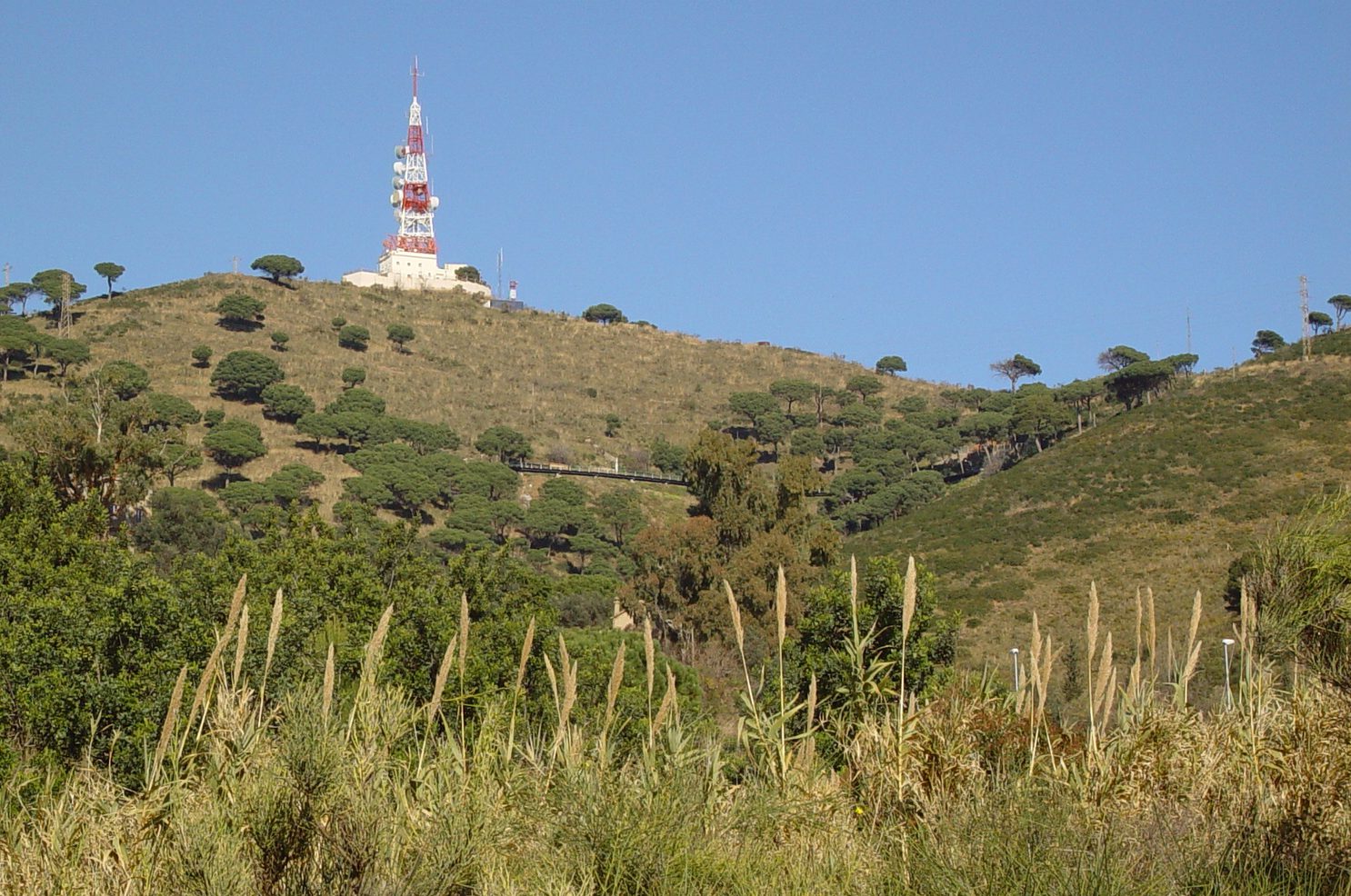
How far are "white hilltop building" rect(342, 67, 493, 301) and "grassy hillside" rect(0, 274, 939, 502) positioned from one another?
3.62 metres

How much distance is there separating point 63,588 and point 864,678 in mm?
12638

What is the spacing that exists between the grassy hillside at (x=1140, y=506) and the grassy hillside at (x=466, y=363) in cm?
2045

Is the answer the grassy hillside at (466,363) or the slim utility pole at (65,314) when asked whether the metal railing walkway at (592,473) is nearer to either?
the grassy hillside at (466,363)

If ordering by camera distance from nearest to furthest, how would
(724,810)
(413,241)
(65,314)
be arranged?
(724,810), (65,314), (413,241)

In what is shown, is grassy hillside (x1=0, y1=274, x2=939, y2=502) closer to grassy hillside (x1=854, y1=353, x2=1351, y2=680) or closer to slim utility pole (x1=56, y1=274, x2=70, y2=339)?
slim utility pole (x1=56, y1=274, x2=70, y2=339)

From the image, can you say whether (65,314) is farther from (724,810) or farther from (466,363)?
(724,810)

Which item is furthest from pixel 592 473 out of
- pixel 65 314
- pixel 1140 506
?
pixel 65 314

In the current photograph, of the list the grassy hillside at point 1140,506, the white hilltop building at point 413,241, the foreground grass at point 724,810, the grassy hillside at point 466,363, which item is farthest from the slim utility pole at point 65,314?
the foreground grass at point 724,810

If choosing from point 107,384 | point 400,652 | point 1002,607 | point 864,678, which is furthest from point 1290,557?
point 107,384

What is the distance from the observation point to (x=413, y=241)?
9956 centimetres

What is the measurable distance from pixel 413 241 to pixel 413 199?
3160mm

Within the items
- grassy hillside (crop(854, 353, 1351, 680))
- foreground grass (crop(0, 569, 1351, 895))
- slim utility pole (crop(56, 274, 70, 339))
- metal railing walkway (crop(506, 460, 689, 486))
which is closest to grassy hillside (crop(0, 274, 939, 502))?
slim utility pole (crop(56, 274, 70, 339))

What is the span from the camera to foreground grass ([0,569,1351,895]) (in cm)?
557

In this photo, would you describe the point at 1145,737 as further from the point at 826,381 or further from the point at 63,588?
the point at 826,381
